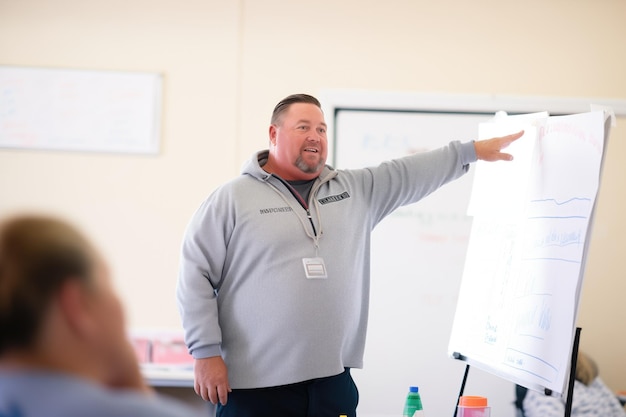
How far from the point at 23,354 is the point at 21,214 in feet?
0.47

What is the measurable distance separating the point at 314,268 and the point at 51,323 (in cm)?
158

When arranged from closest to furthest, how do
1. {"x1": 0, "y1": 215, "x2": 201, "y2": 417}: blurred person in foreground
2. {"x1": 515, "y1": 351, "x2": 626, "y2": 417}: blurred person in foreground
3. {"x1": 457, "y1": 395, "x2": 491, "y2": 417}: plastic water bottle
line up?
{"x1": 0, "y1": 215, "x2": 201, "y2": 417}: blurred person in foreground
{"x1": 457, "y1": 395, "x2": 491, "y2": 417}: plastic water bottle
{"x1": 515, "y1": 351, "x2": 626, "y2": 417}: blurred person in foreground

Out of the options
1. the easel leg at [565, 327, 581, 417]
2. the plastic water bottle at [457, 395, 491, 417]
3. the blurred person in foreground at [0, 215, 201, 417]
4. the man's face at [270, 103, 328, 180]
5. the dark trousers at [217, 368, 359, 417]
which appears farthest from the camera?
the man's face at [270, 103, 328, 180]

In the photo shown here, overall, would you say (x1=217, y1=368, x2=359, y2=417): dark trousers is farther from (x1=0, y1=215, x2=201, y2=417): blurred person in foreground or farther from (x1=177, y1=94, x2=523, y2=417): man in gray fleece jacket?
(x1=0, y1=215, x2=201, y2=417): blurred person in foreground

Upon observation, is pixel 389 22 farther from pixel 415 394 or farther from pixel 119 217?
pixel 415 394

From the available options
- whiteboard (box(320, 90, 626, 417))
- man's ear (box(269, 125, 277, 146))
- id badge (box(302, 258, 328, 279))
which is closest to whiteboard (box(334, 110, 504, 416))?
whiteboard (box(320, 90, 626, 417))

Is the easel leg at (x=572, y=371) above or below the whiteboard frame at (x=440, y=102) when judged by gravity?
below

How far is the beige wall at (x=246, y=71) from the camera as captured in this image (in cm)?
392

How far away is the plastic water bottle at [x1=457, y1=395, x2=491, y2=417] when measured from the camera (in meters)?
2.14

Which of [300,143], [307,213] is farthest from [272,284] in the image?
[300,143]

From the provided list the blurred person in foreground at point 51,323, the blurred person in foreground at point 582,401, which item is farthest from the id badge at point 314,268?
the blurred person in foreground at point 582,401

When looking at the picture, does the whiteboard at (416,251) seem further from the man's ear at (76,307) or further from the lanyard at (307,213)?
the man's ear at (76,307)

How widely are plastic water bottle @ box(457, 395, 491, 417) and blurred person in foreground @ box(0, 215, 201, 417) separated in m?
1.54

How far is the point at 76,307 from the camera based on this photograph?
760 mm
